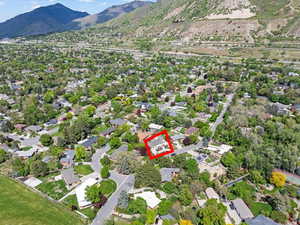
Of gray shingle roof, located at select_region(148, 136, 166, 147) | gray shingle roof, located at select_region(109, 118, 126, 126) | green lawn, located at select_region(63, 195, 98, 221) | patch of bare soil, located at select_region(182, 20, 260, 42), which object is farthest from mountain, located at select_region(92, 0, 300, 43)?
green lawn, located at select_region(63, 195, 98, 221)

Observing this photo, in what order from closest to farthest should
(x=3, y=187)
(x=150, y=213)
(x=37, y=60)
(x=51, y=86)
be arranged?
(x=150, y=213), (x=3, y=187), (x=51, y=86), (x=37, y=60)

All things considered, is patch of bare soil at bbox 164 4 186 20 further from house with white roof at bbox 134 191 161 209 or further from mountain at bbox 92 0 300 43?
house with white roof at bbox 134 191 161 209

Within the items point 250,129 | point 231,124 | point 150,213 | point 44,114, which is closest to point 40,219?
point 150,213

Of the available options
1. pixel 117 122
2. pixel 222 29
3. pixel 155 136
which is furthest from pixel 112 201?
pixel 222 29

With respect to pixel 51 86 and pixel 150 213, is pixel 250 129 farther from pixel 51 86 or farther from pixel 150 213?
pixel 51 86

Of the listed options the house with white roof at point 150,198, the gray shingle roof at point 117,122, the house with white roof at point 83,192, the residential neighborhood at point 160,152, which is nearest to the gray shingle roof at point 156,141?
the residential neighborhood at point 160,152
